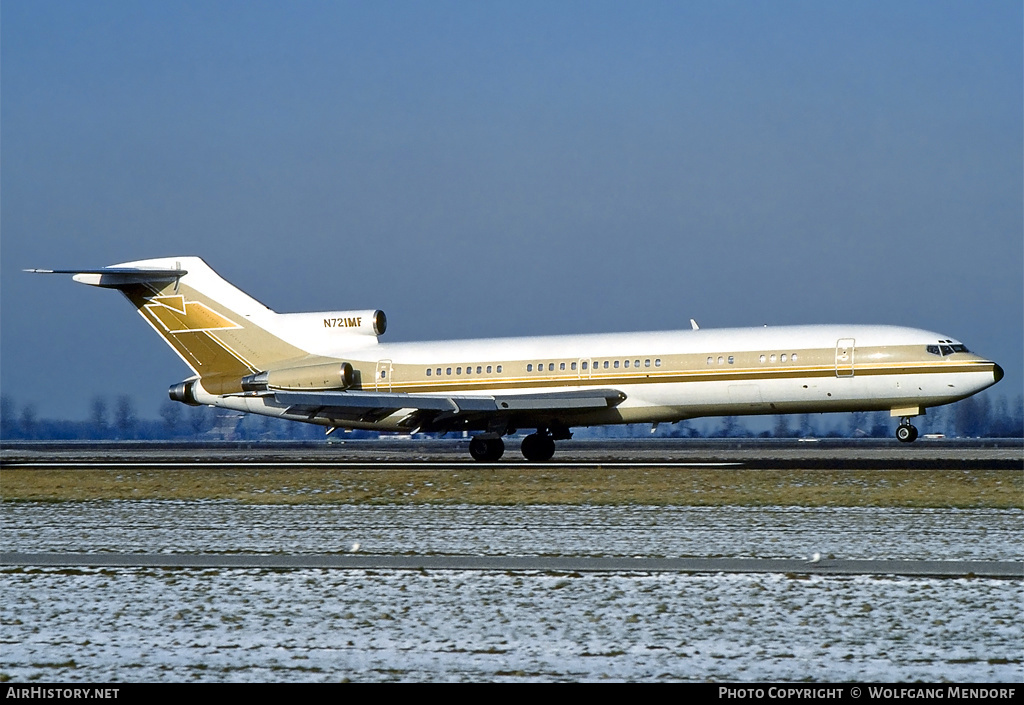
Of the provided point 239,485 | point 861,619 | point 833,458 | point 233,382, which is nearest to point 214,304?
point 233,382

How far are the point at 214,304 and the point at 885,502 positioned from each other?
86.0ft

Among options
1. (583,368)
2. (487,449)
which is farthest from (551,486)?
(487,449)

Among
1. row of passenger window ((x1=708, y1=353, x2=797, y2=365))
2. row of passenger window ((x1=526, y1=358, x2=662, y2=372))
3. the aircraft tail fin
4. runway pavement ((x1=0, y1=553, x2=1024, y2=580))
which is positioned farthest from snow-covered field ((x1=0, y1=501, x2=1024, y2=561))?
the aircraft tail fin

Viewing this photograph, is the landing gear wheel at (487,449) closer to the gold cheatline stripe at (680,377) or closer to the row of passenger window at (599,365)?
the gold cheatline stripe at (680,377)

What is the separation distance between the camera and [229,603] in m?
11.1

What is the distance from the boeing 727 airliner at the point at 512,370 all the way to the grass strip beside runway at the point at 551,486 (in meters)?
3.47

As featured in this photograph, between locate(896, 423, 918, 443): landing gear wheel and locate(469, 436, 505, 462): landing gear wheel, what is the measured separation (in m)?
11.7

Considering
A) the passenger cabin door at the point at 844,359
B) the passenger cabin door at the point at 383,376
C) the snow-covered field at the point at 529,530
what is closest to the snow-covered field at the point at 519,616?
the snow-covered field at the point at 529,530

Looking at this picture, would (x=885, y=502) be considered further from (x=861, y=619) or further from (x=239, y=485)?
(x=239, y=485)

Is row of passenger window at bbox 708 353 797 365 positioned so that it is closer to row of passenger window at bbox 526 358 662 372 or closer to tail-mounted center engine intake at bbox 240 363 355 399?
row of passenger window at bbox 526 358 662 372

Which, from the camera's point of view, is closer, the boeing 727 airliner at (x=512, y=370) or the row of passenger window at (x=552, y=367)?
the boeing 727 airliner at (x=512, y=370)

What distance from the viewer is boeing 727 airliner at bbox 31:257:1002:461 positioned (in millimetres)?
31891

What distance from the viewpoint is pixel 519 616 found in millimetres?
10359

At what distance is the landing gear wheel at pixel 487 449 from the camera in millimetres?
35656
